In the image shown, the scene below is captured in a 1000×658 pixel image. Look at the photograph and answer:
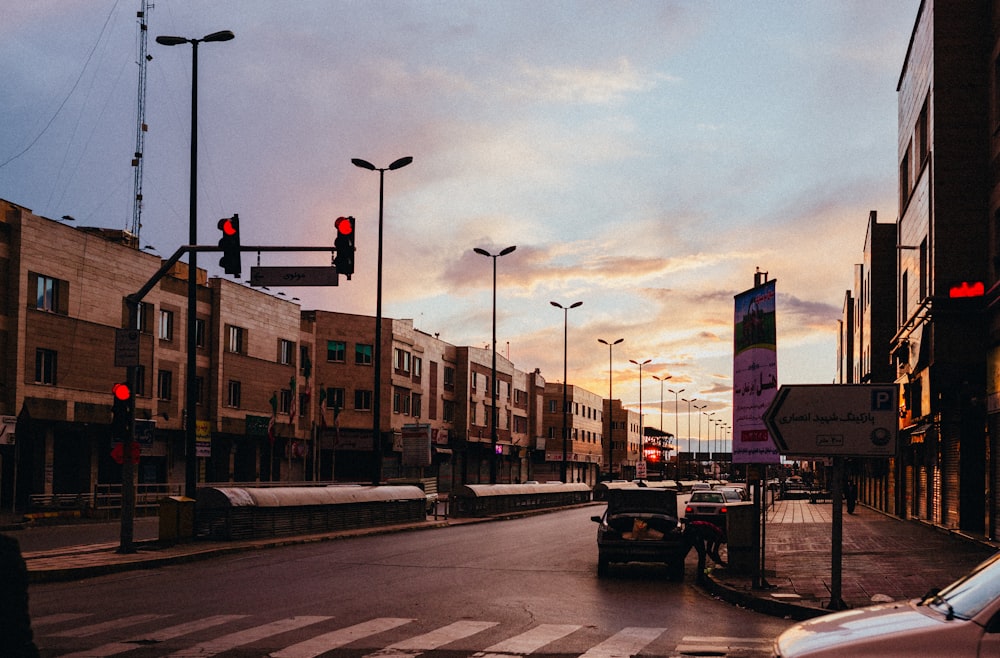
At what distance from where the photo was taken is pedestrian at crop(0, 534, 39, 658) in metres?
4.78

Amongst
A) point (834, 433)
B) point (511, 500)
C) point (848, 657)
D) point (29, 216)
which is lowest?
point (511, 500)

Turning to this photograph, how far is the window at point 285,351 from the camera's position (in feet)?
214

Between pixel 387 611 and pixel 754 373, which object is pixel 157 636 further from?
pixel 754 373

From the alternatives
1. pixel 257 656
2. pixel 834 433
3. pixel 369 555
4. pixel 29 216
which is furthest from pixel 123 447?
pixel 29 216

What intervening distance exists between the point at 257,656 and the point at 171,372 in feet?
147

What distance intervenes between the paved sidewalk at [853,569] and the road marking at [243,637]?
20.5 ft

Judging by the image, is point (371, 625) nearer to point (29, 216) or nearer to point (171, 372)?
point (29, 216)

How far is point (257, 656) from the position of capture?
10.6m

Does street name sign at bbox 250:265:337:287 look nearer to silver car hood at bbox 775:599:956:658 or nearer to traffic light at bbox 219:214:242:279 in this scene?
traffic light at bbox 219:214:242:279

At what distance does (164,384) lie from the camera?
53031 millimetres

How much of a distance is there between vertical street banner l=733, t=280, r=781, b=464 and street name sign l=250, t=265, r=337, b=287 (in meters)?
8.28

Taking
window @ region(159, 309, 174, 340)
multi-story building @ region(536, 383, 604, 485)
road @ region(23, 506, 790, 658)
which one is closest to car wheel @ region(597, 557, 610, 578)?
road @ region(23, 506, 790, 658)

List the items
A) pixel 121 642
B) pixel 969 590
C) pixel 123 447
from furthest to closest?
pixel 123 447, pixel 121 642, pixel 969 590

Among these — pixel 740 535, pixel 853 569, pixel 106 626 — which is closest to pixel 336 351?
pixel 740 535
